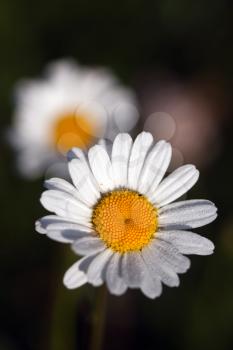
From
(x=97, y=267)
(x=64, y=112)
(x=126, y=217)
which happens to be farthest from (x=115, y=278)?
(x=64, y=112)

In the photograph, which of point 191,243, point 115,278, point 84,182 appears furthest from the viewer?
point 84,182

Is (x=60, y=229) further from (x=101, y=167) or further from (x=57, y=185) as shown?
(x=101, y=167)

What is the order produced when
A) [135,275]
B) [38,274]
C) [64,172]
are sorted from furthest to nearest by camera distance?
[38,274], [64,172], [135,275]

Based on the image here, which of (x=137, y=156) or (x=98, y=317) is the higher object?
(x=137, y=156)

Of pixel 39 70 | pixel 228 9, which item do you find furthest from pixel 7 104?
pixel 228 9

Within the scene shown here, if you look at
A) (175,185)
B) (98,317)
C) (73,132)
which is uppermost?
(73,132)

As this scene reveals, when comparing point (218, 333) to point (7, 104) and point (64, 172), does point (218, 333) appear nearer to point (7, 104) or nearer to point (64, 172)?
point (64, 172)

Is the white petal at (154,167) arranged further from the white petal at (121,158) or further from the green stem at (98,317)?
the green stem at (98,317)
